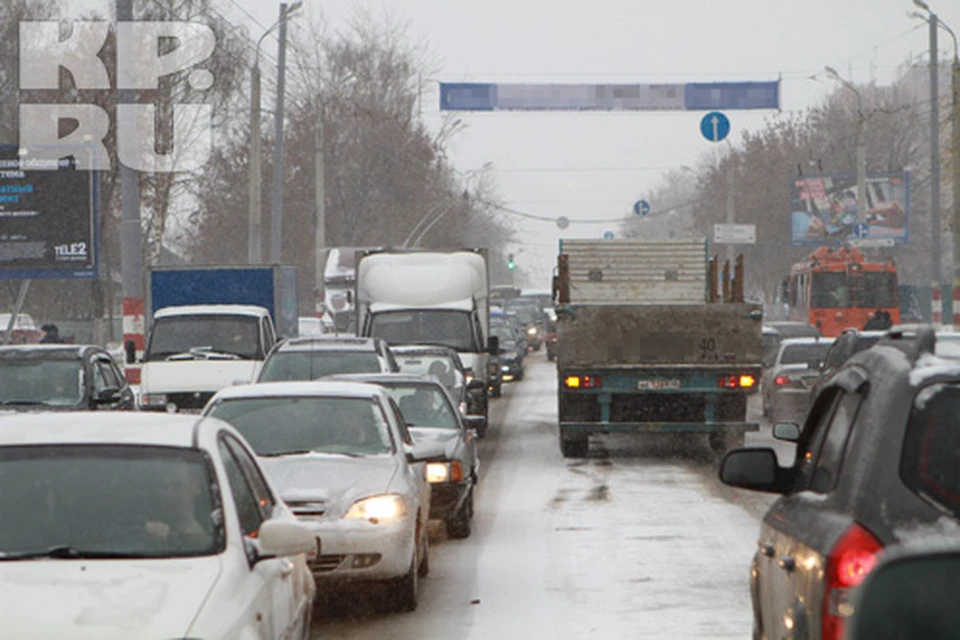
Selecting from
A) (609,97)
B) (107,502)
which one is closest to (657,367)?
(107,502)

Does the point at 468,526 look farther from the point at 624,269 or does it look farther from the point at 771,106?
the point at 771,106

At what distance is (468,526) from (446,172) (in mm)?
77602

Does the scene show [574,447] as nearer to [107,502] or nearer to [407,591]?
[407,591]

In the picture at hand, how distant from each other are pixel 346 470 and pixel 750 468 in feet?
18.4

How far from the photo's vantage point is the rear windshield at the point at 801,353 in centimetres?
2994

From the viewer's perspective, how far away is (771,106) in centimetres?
6638

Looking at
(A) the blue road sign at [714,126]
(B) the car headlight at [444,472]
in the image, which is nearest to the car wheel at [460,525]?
(B) the car headlight at [444,472]

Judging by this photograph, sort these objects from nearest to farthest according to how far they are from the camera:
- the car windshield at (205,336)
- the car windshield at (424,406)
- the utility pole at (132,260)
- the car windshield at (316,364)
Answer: the car windshield at (424,406)
the car windshield at (316,364)
the car windshield at (205,336)
the utility pole at (132,260)

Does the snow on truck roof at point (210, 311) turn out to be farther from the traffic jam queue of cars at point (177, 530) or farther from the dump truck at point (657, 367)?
the traffic jam queue of cars at point (177, 530)

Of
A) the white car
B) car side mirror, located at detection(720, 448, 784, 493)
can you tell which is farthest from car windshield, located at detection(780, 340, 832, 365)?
car side mirror, located at detection(720, 448, 784, 493)

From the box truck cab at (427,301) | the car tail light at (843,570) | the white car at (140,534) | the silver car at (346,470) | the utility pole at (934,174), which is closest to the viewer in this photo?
the car tail light at (843,570)

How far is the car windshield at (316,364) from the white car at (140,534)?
13643 millimetres

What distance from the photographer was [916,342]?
500 centimetres

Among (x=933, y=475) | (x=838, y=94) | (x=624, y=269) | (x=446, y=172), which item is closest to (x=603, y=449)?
(x=624, y=269)
